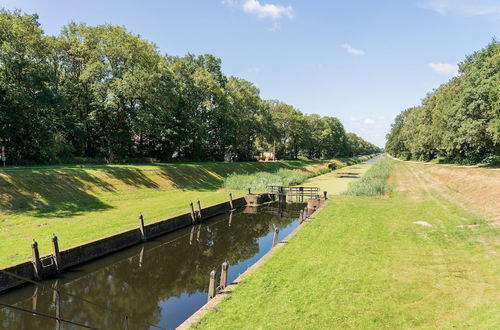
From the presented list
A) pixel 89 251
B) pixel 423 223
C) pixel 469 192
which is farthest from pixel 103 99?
pixel 469 192

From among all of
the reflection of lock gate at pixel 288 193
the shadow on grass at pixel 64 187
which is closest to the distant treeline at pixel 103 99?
the shadow on grass at pixel 64 187

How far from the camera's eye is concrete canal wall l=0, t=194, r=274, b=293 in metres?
12.6

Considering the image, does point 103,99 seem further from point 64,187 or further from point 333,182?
point 333,182

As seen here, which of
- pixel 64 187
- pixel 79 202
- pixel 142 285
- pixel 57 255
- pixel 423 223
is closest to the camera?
pixel 142 285

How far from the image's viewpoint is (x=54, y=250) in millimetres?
13688

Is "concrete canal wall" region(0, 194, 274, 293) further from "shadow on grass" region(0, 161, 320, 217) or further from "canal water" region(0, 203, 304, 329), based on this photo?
"shadow on grass" region(0, 161, 320, 217)

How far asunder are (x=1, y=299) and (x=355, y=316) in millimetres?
13239

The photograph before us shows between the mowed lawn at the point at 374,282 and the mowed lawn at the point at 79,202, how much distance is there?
1072cm

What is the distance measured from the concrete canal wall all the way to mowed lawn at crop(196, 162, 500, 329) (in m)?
7.79

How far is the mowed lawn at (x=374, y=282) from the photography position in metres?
8.83

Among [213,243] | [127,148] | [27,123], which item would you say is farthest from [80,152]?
[213,243]

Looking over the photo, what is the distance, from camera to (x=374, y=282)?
11.2 meters

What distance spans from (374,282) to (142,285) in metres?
10.0

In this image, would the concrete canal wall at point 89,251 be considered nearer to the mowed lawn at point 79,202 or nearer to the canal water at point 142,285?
the canal water at point 142,285
